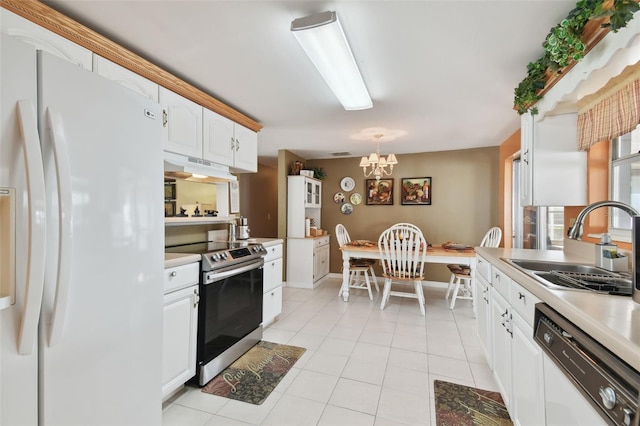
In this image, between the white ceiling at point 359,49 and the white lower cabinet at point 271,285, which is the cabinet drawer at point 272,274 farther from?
the white ceiling at point 359,49

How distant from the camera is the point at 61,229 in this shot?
0.87 m

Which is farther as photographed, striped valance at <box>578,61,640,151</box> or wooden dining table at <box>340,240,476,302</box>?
wooden dining table at <box>340,240,476,302</box>

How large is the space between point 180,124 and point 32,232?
1.54 meters

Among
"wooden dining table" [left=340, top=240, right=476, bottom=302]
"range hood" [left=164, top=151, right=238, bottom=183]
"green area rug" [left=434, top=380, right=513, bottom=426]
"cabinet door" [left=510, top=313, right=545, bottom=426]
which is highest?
"range hood" [left=164, top=151, right=238, bottom=183]

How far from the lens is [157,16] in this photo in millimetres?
1473

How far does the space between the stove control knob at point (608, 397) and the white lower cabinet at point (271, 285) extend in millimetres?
2407

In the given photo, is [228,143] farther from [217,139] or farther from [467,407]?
[467,407]

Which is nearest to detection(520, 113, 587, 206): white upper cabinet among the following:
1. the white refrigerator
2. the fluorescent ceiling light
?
the fluorescent ceiling light

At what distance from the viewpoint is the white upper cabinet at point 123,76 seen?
5.15ft

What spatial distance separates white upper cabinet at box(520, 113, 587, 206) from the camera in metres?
1.89

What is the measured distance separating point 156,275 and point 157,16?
1380mm

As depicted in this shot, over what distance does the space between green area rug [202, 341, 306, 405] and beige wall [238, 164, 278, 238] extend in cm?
348

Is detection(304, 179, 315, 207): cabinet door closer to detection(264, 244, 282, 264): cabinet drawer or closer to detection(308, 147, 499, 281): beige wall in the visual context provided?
detection(308, 147, 499, 281): beige wall

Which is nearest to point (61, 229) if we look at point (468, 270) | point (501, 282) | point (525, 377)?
point (525, 377)
